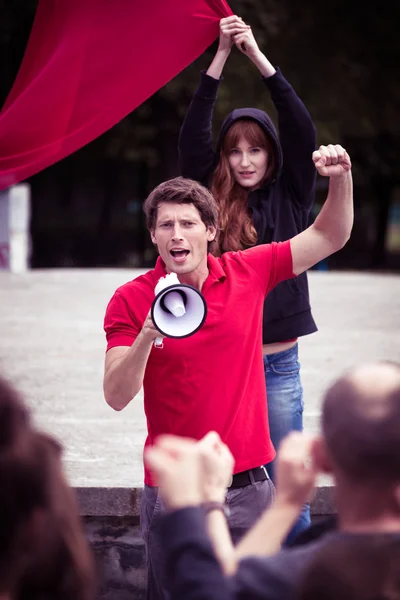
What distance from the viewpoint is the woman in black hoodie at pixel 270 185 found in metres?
4.35

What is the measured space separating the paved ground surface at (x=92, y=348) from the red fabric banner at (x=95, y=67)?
1665mm

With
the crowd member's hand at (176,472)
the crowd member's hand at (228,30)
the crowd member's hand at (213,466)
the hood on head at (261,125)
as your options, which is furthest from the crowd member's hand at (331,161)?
the crowd member's hand at (176,472)

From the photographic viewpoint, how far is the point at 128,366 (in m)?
3.20

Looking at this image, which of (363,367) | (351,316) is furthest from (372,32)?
(363,367)

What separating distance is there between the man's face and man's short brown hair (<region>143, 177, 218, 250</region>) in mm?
18

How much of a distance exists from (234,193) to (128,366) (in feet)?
4.72

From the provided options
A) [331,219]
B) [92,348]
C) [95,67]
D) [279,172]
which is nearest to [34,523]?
[331,219]

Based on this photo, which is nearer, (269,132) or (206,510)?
(206,510)

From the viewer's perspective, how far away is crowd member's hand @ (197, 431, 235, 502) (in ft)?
6.77

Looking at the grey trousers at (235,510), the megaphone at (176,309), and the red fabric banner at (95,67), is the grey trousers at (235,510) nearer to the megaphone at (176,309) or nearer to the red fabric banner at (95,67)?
the megaphone at (176,309)

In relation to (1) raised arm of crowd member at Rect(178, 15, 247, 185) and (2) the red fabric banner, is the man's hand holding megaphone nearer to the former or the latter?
(1) raised arm of crowd member at Rect(178, 15, 247, 185)

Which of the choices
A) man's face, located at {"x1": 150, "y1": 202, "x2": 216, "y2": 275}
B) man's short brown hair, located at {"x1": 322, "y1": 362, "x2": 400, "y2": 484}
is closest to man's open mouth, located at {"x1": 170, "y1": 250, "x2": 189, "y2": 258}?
man's face, located at {"x1": 150, "y1": 202, "x2": 216, "y2": 275}

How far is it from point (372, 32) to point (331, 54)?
1044mm

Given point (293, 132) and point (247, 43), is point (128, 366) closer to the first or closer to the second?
point (293, 132)
